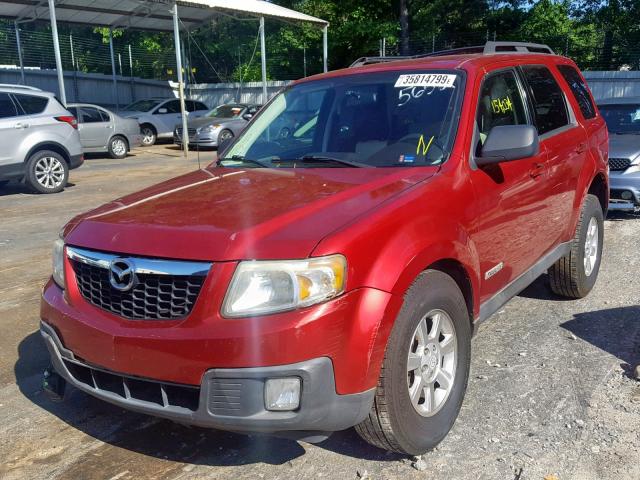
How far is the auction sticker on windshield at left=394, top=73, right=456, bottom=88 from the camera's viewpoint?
3.75 meters

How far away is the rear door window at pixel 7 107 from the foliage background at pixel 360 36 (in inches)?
631

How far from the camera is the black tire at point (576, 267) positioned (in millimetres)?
4938

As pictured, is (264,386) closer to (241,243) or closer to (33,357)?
(241,243)

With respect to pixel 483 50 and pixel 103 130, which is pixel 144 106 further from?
pixel 483 50

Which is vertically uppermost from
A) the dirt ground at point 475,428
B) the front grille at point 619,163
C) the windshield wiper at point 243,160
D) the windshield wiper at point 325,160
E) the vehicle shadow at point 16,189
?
the windshield wiper at point 325,160

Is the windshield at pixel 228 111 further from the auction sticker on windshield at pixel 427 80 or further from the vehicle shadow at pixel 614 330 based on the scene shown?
the auction sticker on windshield at pixel 427 80

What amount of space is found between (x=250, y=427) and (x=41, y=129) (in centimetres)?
1043

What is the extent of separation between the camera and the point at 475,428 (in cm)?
329

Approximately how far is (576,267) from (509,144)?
1973mm

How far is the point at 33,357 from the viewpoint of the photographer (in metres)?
4.31

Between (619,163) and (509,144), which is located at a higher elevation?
(509,144)

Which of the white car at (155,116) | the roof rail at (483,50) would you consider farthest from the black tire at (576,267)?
the white car at (155,116)

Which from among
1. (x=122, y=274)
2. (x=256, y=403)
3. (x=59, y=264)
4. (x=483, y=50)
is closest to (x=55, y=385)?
(x=59, y=264)

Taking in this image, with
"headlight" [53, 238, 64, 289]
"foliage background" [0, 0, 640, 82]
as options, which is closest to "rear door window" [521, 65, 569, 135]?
"headlight" [53, 238, 64, 289]
